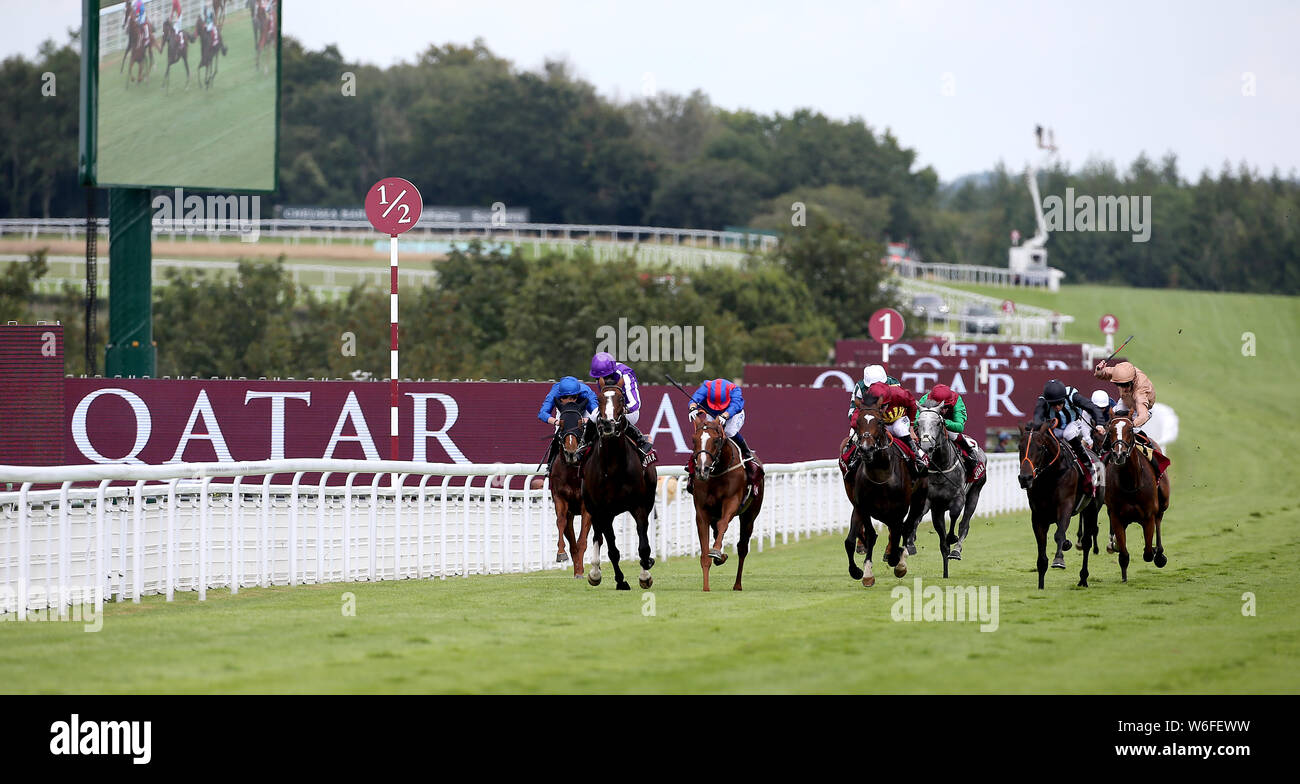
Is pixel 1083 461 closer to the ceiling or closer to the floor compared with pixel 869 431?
closer to the floor

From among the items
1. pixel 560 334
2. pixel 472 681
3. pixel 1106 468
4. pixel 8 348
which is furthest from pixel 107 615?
pixel 560 334

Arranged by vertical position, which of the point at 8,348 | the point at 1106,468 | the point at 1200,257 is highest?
the point at 1200,257

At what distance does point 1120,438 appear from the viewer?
47.6ft

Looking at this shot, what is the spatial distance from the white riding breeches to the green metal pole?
1036cm

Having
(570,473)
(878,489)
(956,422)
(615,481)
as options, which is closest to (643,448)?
(615,481)

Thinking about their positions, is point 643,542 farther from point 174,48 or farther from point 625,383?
point 174,48

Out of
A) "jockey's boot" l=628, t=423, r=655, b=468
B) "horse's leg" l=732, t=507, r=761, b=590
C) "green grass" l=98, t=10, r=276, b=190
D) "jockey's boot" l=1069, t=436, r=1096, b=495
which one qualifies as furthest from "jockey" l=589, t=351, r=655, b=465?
"green grass" l=98, t=10, r=276, b=190

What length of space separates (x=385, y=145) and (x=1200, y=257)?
4492 centimetres

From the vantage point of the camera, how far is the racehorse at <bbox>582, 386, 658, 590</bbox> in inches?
520

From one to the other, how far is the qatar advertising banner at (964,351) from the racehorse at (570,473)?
22.1 m

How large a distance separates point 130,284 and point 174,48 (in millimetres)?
2865

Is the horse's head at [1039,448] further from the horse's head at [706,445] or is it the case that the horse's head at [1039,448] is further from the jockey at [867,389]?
the horse's head at [706,445]
